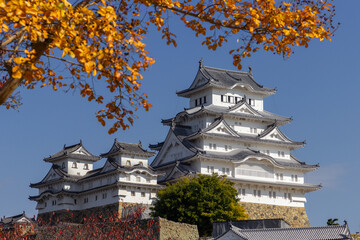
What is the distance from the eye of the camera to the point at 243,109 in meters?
68.8

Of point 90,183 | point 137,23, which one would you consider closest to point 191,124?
point 90,183

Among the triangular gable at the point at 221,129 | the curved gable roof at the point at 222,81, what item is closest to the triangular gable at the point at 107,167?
the triangular gable at the point at 221,129

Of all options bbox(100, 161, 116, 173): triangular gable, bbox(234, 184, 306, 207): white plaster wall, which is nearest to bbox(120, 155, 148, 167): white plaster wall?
bbox(100, 161, 116, 173): triangular gable

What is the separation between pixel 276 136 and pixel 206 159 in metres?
9.36

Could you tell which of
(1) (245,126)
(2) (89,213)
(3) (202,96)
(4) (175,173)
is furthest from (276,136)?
(2) (89,213)

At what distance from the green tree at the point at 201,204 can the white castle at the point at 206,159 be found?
7.58m

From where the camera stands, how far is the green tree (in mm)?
50938

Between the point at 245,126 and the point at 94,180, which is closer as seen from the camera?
the point at 94,180

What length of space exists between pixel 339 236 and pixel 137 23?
3007 centimetres

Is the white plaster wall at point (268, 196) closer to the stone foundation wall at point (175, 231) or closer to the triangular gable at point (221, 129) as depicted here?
the triangular gable at point (221, 129)

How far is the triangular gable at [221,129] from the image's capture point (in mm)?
65125

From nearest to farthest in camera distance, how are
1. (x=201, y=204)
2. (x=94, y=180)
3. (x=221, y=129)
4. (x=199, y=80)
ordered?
(x=201, y=204) → (x=221, y=129) → (x=94, y=180) → (x=199, y=80)

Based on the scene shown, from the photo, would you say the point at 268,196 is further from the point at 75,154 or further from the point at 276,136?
the point at 75,154

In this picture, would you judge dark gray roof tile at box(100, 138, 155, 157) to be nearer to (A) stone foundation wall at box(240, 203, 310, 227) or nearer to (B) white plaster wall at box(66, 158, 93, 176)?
(B) white plaster wall at box(66, 158, 93, 176)
